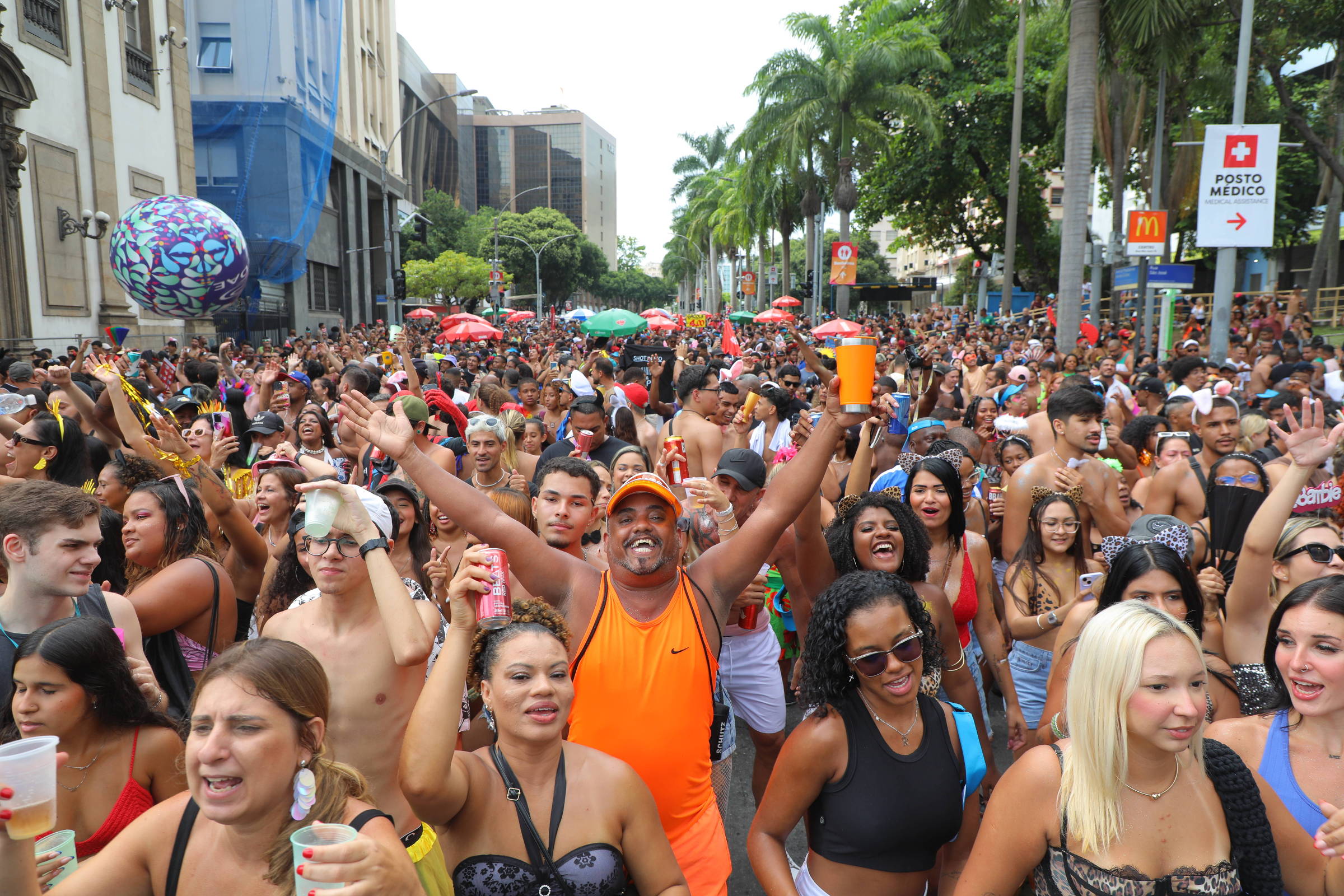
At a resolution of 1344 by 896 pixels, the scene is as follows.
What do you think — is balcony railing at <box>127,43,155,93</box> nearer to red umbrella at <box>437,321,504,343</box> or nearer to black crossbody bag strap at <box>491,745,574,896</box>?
red umbrella at <box>437,321,504,343</box>

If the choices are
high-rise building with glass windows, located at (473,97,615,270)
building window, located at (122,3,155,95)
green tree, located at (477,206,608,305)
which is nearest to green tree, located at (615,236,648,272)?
high-rise building with glass windows, located at (473,97,615,270)

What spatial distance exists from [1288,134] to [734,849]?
4363cm

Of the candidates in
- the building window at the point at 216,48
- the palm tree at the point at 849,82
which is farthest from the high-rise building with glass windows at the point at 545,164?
the building window at the point at 216,48

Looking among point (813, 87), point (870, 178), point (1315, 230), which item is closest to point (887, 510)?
point (813, 87)

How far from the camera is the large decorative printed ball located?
30.3ft

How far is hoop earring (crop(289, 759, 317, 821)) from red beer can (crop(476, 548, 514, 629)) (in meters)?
0.58

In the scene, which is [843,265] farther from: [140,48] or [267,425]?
[140,48]

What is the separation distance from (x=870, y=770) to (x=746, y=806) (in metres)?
2.34

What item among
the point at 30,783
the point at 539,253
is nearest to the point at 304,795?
the point at 30,783

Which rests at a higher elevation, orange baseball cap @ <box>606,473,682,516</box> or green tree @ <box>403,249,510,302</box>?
green tree @ <box>403,249,510,302</box>

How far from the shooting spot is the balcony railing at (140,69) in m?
20.9

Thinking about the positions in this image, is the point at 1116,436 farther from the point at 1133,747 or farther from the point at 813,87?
the point at 813,87

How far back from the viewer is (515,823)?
254 cm

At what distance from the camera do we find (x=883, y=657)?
2932 millimetres
